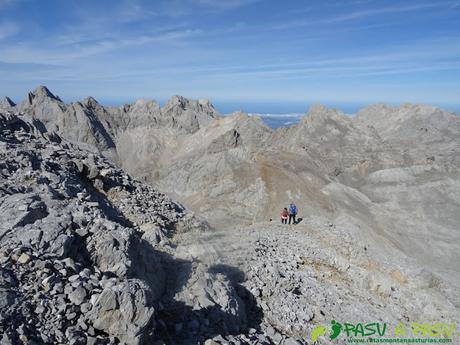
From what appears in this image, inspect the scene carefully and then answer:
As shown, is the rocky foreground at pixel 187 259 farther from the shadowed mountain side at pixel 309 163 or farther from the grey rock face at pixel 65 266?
the shadowed mountain side at pixel 309 163

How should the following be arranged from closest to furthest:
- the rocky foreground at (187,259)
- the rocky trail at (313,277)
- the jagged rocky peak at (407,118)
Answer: the rocky foreground at (187,259) → the rocky trail at (313,277) → the jagged rocky peak at (407,118)

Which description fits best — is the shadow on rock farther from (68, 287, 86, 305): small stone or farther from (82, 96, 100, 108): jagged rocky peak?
(82, 96, 100, 108): jagged rocky peak

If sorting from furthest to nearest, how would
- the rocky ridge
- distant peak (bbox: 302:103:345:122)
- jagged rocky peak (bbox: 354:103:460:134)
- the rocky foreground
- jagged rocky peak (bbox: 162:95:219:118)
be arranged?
jagged rocky peak (bbox: 162:95:219:118)
jagged rocky peak (bbox: 354:103:460:134)
distant peak (bbox: 302:103:345:122)
the rocky foreground
the rocky ridge

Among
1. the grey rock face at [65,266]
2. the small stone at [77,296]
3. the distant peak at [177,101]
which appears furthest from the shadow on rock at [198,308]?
the distant peak at [177,101]

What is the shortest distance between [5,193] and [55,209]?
1.90 m

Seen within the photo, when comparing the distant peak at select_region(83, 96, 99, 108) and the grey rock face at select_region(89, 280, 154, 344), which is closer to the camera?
the grey rock face at select_region(89, 280, 154, 344)

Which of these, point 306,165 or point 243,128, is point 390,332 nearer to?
point 306,165

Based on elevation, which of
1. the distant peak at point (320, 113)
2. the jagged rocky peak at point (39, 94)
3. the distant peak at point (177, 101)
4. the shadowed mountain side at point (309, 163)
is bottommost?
the shadowed mountain side at point (309, 163)

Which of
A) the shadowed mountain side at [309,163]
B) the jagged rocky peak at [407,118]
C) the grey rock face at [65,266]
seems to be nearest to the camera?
the grey rock face at [65,266]

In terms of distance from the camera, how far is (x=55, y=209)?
12.1m

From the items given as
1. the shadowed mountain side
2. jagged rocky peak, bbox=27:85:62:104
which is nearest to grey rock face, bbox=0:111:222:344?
the shadowed mountain side

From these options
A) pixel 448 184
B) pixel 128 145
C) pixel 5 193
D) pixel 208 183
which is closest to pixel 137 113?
A: pixel 128 145

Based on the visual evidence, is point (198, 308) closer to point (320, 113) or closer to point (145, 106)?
point (320, 113)

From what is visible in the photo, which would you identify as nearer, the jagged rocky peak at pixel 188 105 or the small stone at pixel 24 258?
the small stone at pixel 24 258
